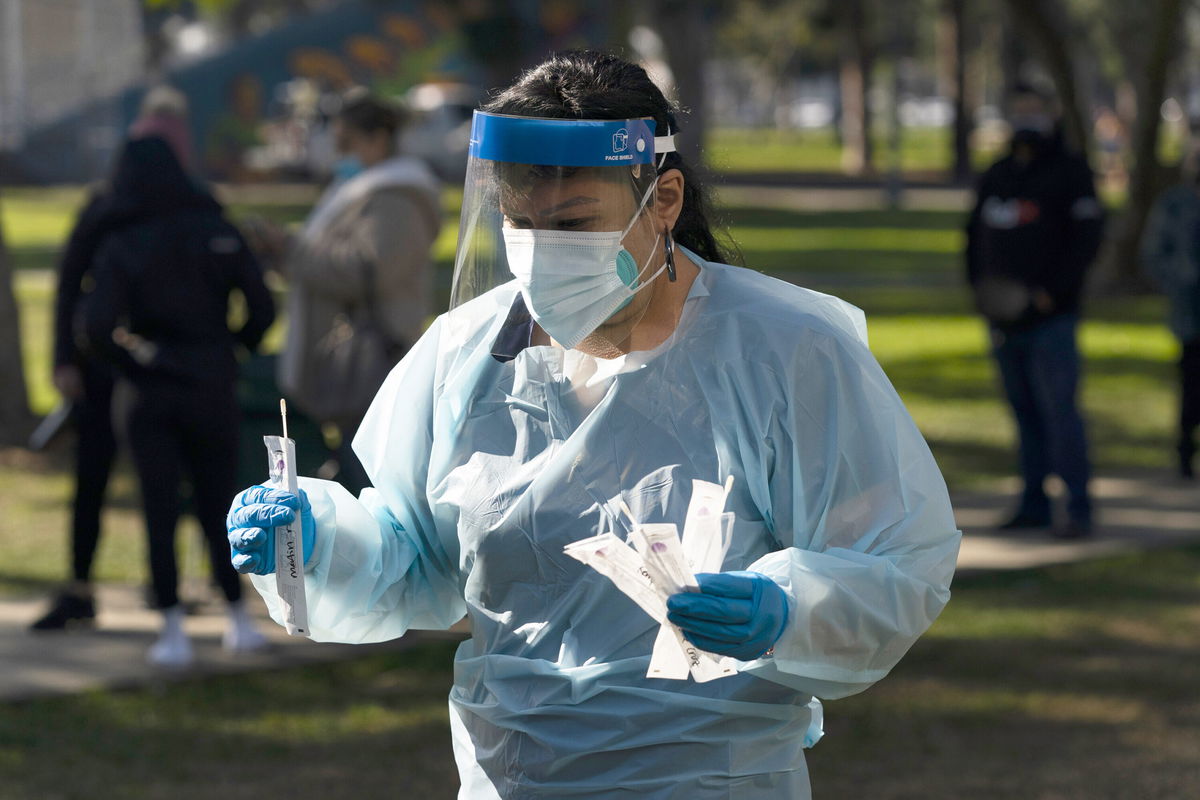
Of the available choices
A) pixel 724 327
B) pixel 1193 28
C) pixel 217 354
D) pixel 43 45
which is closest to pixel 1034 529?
pixel 217 354

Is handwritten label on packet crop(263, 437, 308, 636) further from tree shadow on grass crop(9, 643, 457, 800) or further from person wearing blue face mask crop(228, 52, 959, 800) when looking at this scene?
tree shadow on grass crop(9, 643, 457, 800)

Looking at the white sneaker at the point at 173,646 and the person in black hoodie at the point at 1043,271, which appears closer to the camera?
the white sneaker at the point at 173,646

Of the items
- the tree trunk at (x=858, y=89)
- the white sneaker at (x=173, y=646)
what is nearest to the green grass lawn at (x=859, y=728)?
the white sneaker at (x=173, y=646)

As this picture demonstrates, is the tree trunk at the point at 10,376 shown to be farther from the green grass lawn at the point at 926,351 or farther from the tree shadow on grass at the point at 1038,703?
the tree shadow on grass at the point at 1038,703

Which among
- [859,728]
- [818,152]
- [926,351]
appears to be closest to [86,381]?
[859,728]

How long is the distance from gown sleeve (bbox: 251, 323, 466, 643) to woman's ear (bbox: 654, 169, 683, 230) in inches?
17.3

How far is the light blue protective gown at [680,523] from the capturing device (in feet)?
7.72

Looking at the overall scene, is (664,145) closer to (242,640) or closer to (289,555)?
(289,555)

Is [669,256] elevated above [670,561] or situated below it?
above

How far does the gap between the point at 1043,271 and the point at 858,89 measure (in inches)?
1384

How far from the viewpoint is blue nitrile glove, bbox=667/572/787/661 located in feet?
7.14

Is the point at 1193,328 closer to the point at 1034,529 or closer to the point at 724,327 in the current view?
the point at 1034,529

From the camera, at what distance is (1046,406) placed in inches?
310

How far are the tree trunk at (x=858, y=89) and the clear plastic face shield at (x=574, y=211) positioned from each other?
38288 mm
